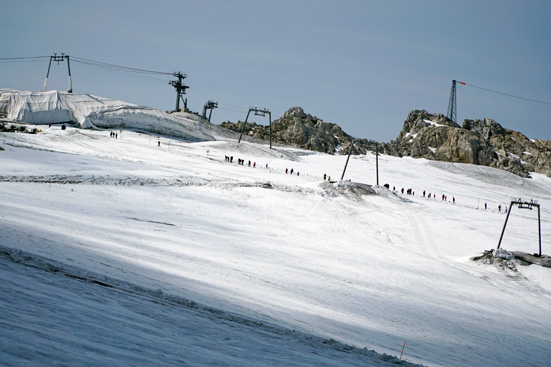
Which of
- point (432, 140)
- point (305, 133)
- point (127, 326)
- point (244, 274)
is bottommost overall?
point (244, 274)

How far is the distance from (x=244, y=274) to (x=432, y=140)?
281 feet

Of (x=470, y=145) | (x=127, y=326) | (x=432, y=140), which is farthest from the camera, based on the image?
(x=432, y=140)

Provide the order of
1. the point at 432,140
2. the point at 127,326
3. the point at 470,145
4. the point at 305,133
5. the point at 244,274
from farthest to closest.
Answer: the point at 432,140 → the point at 305,133 → the point at 470,145 → the point at 244,274 → the point at 127,326

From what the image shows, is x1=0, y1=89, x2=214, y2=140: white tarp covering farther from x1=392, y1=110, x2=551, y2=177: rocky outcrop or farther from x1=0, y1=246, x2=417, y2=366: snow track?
x1=0, y1=246, x2=417, y2=366: snow track

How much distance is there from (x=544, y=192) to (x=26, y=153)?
226 ft

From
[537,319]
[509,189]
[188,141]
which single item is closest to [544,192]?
[509,189]

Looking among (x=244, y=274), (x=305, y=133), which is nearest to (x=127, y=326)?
(x=244, y=274)

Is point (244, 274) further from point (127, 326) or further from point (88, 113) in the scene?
point (88, 113)

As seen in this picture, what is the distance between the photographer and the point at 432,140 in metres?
89.7

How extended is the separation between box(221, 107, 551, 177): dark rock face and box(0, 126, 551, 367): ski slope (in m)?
48.0

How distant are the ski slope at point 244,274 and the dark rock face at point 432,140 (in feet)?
157

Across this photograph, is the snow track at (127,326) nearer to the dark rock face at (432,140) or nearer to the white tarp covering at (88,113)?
the white tarp covering at (88,113)

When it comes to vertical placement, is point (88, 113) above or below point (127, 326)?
above

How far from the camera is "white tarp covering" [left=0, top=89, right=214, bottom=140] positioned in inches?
2327
